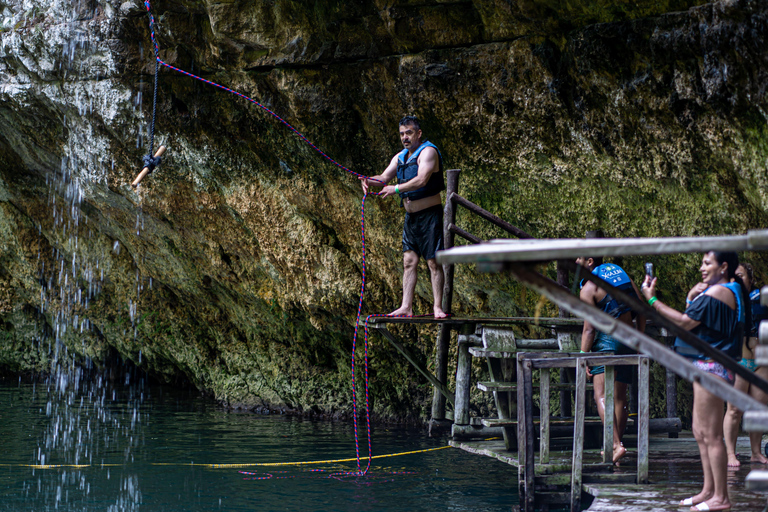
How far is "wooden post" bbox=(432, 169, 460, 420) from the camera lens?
7.76 m

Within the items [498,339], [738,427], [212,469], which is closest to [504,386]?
[498,339]

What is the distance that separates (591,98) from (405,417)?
6.30m

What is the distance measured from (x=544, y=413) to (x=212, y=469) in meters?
4.53

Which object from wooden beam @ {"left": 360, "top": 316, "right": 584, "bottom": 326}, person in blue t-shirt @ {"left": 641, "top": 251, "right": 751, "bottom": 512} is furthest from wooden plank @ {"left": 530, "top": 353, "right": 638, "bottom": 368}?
wooden beam @ {"left": 360, "top": 316, "right": 584, "bottom": 326}

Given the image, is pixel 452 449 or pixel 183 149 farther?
pixel 183 149

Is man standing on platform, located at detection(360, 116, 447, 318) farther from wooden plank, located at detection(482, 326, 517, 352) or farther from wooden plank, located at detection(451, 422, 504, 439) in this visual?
wooden plank, located at detection(451, 422, 504, 439)

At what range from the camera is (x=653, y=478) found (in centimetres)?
586

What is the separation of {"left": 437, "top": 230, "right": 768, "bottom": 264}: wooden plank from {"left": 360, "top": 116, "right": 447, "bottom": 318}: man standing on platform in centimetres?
441

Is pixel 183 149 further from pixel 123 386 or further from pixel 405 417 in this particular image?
pixel 123 386

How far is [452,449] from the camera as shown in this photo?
33.8 feet

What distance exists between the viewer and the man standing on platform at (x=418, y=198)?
743 cm

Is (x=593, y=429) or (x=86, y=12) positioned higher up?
(x=86, y=12)

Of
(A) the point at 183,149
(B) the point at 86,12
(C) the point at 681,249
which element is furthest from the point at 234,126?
(C) the point at 681,249

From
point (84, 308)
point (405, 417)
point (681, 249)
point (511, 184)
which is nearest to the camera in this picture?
point (681, 249)
